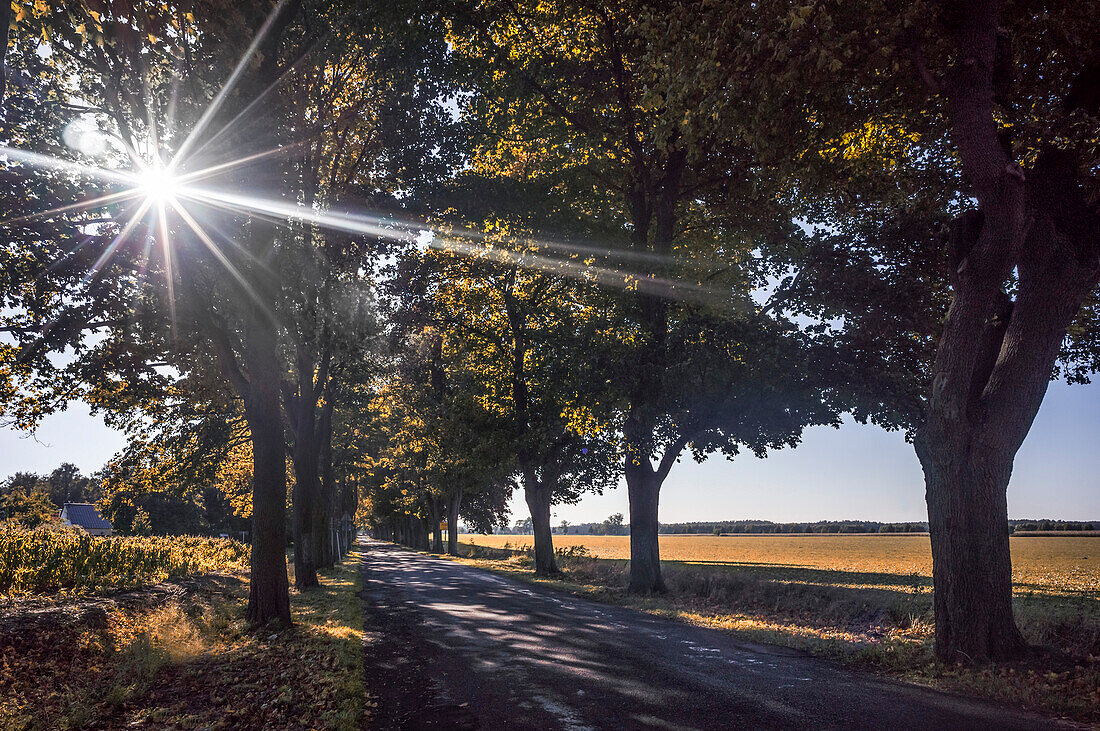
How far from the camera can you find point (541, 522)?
102 ft

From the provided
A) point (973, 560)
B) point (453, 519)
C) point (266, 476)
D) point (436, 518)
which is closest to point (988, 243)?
point (973, 560)

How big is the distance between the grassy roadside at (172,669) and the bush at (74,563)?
6.36 ft

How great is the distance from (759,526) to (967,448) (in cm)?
14852

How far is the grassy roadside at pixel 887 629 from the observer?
670 centimetres

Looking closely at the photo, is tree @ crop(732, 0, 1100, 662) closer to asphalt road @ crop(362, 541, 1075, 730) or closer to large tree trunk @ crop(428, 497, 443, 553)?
asphalt road @ crop(362, 541, 1075, 730)

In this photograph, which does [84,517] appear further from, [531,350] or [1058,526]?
[1058,526]

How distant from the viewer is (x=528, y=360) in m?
27.0

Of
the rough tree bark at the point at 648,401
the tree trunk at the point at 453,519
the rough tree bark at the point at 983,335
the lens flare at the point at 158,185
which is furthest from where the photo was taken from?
the tree trunk at the point at 453,519

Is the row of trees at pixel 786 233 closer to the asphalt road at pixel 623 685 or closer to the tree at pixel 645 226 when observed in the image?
the tree at pixel 645 226

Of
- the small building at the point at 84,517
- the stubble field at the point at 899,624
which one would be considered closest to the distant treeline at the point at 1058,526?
the stubble field at the point at 899,624

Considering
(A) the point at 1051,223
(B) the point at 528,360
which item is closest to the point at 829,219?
(A) the point at 1051,223

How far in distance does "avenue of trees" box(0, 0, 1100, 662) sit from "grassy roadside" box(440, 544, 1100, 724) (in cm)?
77

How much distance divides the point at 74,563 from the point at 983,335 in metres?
19.7

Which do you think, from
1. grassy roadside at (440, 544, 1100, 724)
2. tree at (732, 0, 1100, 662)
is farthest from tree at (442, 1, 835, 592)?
tree at (732, 0, 1100, 662)
